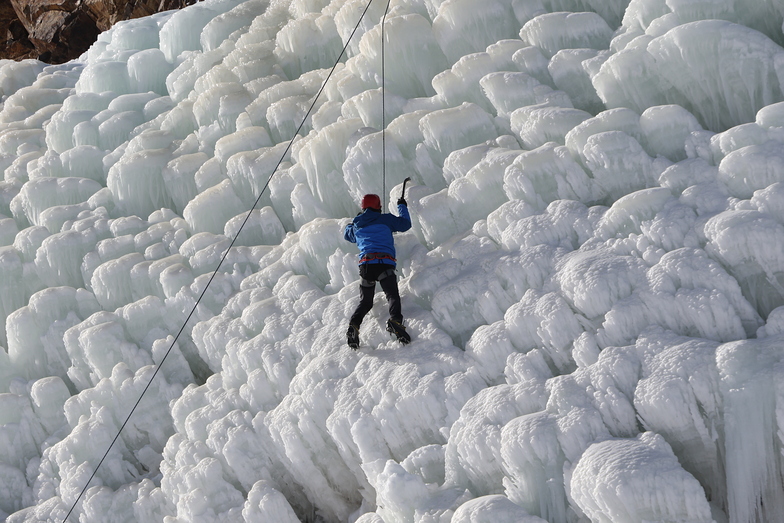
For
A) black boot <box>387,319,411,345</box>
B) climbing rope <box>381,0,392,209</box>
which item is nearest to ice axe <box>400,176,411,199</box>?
climbing rope <box>381,0,392,209</box>

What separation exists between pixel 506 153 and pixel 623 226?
1.23 metres

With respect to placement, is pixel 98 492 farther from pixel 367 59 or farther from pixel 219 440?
pixel 367 59

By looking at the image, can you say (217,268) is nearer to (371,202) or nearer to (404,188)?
(371,202)

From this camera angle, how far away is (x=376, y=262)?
521 centimetres

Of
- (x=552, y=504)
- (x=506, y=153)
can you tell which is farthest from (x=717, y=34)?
(x=552, y=504)

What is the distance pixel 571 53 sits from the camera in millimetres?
6207

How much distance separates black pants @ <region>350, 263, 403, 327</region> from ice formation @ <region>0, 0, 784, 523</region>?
21cm

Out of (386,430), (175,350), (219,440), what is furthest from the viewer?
(175,350)

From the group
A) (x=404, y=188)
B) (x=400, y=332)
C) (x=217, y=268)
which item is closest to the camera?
(x=400, y=332)

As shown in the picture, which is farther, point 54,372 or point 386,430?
point 54,372

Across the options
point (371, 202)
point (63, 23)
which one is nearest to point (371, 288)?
point (371, 202)

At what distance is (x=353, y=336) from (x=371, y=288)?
1.25 ft

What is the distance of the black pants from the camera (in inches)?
202

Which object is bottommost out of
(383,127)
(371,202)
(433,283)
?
(433,283)
